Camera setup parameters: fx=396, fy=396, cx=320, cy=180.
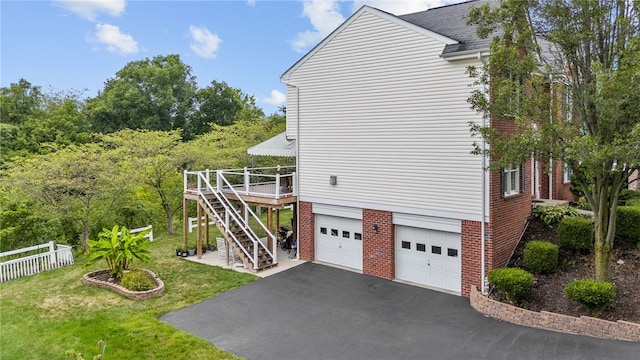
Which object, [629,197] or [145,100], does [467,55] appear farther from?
[145,100]

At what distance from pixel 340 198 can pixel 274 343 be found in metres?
6.31

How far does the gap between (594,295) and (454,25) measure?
27.9ft

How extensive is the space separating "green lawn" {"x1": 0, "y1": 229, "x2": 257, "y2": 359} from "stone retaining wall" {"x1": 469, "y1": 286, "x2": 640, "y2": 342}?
248 inches

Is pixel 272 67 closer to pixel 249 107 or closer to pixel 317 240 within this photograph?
pixel 249 107

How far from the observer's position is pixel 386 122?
41.5ft

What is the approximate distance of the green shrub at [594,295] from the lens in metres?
8.43

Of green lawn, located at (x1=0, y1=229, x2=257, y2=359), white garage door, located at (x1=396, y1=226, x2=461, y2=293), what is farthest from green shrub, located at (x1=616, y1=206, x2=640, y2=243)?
green lawn, located at (x1=0, y1=229, x2=257, y2=359)

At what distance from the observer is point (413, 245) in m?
12.5

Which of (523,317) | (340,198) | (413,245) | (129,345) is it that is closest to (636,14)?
(523,317)

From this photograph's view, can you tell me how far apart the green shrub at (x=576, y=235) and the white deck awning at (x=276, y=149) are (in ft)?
31.6

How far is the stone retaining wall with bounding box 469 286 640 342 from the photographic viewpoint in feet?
26.4

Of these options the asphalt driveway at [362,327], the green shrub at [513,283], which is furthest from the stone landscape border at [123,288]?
the green shrub at [513,283]

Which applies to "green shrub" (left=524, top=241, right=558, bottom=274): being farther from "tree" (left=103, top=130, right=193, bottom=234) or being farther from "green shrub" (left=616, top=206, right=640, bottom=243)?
"tree" (left=103, top=130, right=193, bottom=234)

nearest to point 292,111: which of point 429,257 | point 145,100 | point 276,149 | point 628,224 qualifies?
point 276,149
